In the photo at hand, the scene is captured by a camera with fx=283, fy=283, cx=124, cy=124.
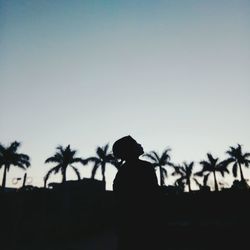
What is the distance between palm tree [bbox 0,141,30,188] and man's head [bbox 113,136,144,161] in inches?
1486

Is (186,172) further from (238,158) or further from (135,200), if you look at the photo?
(135,200)

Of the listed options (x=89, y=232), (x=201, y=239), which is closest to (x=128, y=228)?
(x=201, y=239)

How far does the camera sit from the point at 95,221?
2978 centimetres

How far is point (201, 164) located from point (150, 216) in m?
43.0

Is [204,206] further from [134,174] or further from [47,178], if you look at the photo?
[134,174]

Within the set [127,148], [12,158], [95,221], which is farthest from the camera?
[12,158]

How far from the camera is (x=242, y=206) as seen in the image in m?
31.4

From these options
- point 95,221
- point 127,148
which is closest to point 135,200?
point 127,148

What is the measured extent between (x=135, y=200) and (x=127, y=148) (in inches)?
19.2

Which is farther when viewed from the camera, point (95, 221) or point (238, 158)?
point (238, 158)

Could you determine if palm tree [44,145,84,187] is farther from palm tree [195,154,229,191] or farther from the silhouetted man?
the silhouetted man

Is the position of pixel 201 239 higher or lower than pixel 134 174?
lower

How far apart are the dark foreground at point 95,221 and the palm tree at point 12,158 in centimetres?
652

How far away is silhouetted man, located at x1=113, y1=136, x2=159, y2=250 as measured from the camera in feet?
7.51
